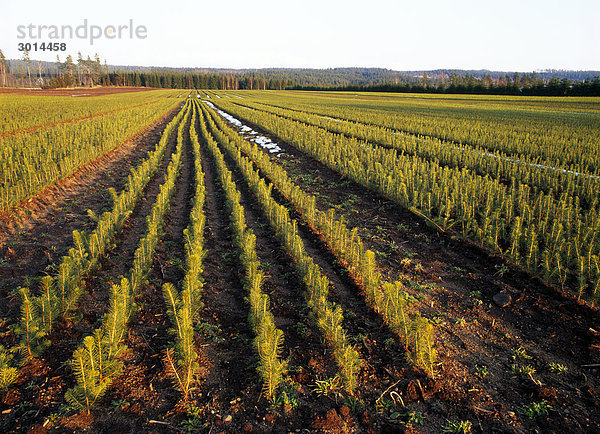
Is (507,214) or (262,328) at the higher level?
(507,214)

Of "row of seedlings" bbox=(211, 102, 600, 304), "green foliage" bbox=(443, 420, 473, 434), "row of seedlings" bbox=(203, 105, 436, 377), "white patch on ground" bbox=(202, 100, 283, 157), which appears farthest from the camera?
"white patch on ground" bbox=(202, 100, 283, 157)

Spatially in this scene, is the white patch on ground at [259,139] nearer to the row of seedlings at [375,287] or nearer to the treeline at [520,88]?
the row of seedlings at [375,287]

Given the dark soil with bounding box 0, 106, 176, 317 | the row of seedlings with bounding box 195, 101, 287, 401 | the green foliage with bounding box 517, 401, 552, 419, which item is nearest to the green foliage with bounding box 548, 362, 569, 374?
the green foliage with bounding box 517, 401, 552, 419

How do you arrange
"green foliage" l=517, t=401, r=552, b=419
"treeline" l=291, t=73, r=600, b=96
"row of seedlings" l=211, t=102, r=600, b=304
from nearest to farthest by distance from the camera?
"green foliage" l=517, t=401, r=552, b=419 → "row of seedlings" l=211, t=102, r=600, b=304 → "treeline" l=291, t=73, r=600, b=96

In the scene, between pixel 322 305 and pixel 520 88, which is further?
pixel 520 88

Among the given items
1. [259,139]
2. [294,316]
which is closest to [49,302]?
[294,316]

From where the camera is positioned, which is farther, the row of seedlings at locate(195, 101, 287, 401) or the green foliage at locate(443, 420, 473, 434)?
the row of seedlings at locate(195, 101, 287, 401)

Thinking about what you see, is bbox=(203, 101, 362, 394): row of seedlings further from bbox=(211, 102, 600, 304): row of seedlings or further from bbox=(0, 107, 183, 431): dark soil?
bbox=(211, 102, 600, 304): row of seedlings

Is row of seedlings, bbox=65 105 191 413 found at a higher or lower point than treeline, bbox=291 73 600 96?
lower

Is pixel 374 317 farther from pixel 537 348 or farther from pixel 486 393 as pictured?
pixel 537 348

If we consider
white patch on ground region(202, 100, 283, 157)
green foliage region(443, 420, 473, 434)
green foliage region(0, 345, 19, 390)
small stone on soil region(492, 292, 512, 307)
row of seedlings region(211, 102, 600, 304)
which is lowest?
green foliage region(443, 420, 473, 434)

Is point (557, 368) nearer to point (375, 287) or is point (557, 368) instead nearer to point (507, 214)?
point (375, 287)

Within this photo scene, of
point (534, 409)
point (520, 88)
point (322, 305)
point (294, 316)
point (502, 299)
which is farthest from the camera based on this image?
point (520, 88)

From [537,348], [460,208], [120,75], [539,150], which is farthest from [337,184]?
[120,75]
